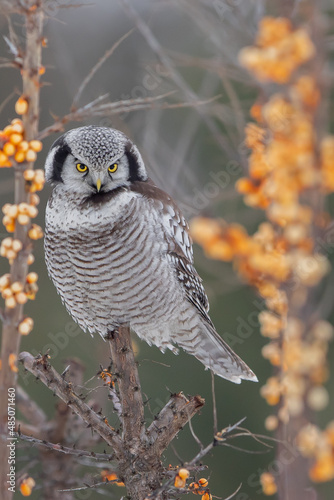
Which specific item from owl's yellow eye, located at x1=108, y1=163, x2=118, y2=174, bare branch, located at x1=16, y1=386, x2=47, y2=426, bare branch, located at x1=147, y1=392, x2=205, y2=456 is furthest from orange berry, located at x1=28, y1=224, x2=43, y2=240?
bare branch, located at x1=16, y1=386, x2=47, y2=426

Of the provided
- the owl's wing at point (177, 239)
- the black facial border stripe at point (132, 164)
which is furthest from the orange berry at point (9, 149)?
the owl's wing at point (177, 239)

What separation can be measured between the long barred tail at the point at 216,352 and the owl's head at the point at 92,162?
3.80 feet

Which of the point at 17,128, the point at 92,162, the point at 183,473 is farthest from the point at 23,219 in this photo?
the point at 183,473

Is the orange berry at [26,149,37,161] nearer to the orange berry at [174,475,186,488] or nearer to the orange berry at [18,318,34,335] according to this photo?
the orange berry at [18,318,34,335]

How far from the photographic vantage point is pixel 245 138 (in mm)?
3785

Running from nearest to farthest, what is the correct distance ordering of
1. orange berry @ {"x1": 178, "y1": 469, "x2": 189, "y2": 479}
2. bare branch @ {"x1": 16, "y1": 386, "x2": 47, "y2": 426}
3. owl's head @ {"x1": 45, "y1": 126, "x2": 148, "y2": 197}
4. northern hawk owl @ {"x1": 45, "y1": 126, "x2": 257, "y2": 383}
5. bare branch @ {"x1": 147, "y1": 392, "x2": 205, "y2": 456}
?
1. orange berry @ {"x1": 178, "y1": 469, "x2": 189, "y2": 479}
2. bare branch @ {"x1": 147, "y1": 392, "x2": 205, "y2": 456}
3. owl's head @ {"x1": 45, "y1": 126, "x2": 148, "y2": 197}
4. northern hawk owl @ {"x1": 45, "y1": 126, "x2": 257, "y2": 383}
5. bare branch @ {"x1": 16, "y1": 386, "x2": 47, "y2": 426}

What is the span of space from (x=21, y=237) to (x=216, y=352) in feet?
5.85

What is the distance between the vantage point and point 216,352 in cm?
438

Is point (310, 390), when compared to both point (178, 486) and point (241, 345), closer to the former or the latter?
point (178, 486)

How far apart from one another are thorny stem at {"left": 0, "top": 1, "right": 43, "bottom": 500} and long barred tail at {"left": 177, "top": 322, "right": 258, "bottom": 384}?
1.47m

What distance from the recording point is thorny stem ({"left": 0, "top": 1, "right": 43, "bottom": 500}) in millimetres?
3021

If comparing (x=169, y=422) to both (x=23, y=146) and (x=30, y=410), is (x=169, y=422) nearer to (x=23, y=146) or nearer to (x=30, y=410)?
(x=23, y=146)

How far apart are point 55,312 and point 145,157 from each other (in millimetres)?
4783

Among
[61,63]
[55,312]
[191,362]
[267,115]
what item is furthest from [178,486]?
[55,312]
